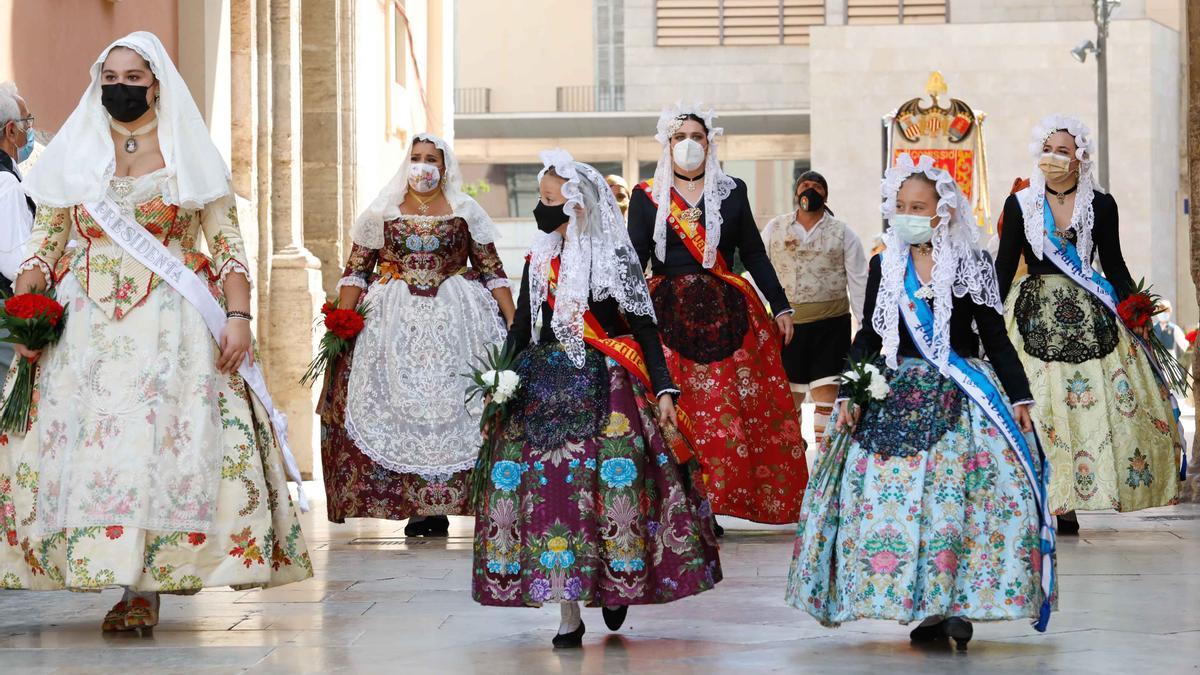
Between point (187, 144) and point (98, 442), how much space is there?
3.37ft

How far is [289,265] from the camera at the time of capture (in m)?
14.2

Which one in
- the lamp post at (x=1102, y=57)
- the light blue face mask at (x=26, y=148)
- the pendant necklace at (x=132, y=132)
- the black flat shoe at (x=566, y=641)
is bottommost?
the black flat shoe at (x=566, y=641)

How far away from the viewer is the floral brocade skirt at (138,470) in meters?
6.24

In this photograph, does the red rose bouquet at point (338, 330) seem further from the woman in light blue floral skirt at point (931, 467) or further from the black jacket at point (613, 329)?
the woman in light blue floral skirt at point (931, 467)

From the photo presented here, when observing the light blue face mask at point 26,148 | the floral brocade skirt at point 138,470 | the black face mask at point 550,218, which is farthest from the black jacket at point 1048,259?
the light blue face mask at point 26,148

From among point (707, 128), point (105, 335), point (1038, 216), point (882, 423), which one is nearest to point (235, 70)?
point (707, 128)

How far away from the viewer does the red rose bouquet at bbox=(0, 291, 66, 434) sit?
6297 millimetres

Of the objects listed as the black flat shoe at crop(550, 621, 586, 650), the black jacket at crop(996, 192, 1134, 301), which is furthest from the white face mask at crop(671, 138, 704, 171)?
the black flat shoe at crop(550, 621, 586, 650)

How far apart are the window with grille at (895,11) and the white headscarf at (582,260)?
35.9 metres

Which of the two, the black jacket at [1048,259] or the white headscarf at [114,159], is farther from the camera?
the black jacket at [1048,259]

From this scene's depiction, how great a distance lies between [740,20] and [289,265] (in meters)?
31.0

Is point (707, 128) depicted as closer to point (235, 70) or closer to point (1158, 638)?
point (1158, 638)

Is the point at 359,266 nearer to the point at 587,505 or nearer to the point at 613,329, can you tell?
the point at 613,329

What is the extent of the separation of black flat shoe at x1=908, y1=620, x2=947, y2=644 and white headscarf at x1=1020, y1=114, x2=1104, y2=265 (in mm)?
3176
